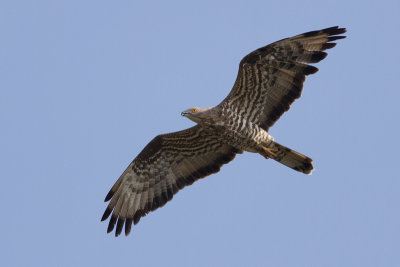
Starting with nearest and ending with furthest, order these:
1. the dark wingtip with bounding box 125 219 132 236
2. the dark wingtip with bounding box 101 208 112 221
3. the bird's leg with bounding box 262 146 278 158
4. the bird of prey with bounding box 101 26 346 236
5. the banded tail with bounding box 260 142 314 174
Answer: the bird of prey with bounding box 101 26 346 236 → the bird's leg with bounding box 262 146 278 158 → the banded tail with bounding box 260 142 314 174 → the dark wingtip with bounding box 125 219 132 236 → the dark wingtip with bounding box 101 208 112 221

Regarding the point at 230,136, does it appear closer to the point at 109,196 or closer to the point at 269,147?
the point at 269,147

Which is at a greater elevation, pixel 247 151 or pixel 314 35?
A: pixel 314 35

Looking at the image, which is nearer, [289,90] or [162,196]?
[289,90]

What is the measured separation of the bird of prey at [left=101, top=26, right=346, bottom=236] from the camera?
538 inches

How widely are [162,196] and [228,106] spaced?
2.50 metres

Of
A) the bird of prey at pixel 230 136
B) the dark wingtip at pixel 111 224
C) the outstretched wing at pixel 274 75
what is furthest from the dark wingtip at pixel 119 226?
the outstretched wing at pixel 274 75

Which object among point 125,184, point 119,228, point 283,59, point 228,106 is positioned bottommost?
point 119,228

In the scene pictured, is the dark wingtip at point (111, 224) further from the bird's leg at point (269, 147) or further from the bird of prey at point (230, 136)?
the bird's leg at point (269, 147)

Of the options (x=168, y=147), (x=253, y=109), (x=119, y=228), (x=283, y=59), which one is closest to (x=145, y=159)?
(x=168, y=147)

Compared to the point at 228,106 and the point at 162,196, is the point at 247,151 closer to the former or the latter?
the point at 228,106

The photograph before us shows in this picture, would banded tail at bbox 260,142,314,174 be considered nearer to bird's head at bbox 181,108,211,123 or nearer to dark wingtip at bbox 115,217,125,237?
bird's head at bbox 181,108,211,123

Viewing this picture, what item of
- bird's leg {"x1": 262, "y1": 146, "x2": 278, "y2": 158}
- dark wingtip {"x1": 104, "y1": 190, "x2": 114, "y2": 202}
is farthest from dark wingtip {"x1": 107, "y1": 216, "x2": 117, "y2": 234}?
bird's leg {"x1": 262, "y1": 146, "x2": 278, "y2": 158}

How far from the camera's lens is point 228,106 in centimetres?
1409

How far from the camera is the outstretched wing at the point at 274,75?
13.6 metres
